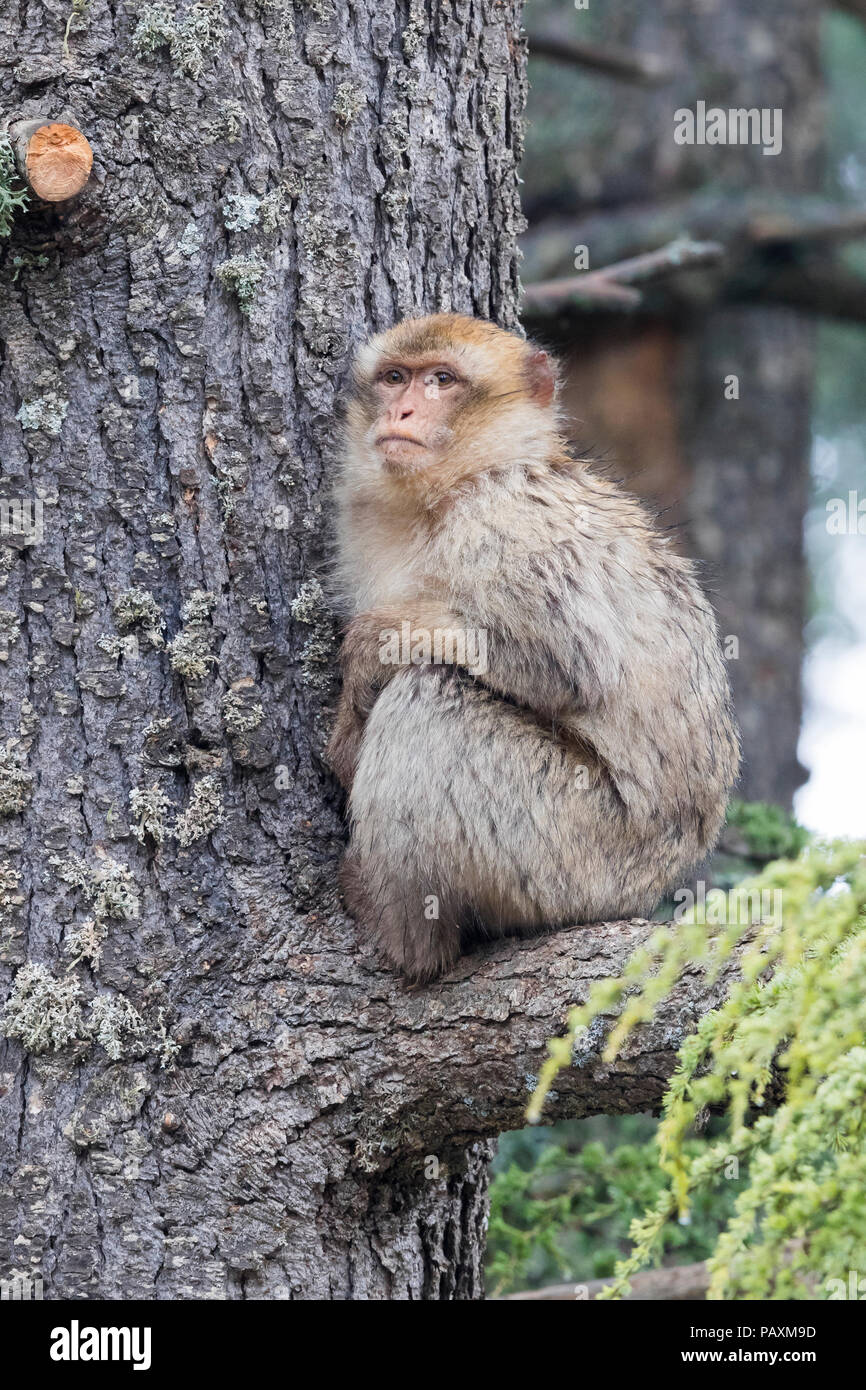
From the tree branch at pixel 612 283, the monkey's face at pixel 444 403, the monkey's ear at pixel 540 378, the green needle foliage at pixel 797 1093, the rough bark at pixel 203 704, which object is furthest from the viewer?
the tree branch at pixel 612 283

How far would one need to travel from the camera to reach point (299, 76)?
3781 millimetres

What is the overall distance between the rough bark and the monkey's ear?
2.26 feet

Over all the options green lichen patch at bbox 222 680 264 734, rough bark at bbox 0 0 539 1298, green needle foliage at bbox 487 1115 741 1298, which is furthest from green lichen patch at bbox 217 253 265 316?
green needle foliage at bbox 487 1115 741 1298

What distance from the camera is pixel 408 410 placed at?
4113 millimetres

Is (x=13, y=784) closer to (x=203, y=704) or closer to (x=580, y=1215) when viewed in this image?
(x=203, y=704)

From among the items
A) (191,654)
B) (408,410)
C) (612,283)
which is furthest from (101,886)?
(612,283)

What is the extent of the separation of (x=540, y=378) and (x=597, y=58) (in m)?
3.36

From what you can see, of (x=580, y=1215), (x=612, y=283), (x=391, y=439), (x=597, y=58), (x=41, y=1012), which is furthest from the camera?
(x=597, y=58)

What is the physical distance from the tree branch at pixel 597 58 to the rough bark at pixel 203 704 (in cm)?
304

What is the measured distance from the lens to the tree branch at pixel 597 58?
6.67m

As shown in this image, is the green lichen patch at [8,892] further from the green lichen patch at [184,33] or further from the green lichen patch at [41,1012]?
the green lichen patch at [184,33]

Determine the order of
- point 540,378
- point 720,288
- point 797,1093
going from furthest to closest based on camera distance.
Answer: point 720,288
point 540,378
point 797,1093

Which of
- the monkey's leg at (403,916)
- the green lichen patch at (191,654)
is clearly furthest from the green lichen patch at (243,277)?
the monkey's leg at (403,916)

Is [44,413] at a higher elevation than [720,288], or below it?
below
